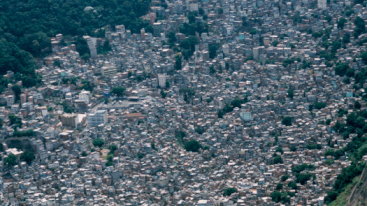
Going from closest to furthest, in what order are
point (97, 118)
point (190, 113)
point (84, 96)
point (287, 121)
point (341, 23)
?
point (287, 121)
point (97, 118)
point (190, 113)
point (84, 96)
point (341, 23)

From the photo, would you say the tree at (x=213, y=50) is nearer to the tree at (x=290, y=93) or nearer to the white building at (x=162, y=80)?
the white building at (x=162, y=80)

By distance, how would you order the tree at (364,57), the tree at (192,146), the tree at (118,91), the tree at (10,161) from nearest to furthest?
1. the tree at (10,161)
2. the tree at (192,146)
3. the tree at (364,57)
4. the tree at (118,91)

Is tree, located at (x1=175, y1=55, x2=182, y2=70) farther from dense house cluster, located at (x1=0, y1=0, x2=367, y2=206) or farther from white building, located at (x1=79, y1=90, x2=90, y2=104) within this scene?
white building, located at (x1=79, y1=90, x2=90, y2=104)

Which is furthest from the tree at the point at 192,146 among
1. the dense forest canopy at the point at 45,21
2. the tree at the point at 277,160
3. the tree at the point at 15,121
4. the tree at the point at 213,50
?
the tree at the point at 213,50

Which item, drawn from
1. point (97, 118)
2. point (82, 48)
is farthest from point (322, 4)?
point (97, 118)

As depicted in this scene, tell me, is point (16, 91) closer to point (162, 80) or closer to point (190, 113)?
point (162, 80)

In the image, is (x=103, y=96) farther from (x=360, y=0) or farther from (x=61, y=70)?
(x=360, y=0)

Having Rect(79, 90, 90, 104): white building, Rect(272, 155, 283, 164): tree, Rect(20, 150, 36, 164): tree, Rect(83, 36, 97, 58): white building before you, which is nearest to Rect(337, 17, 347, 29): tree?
Rect(83, 36, 97, 58): white building
